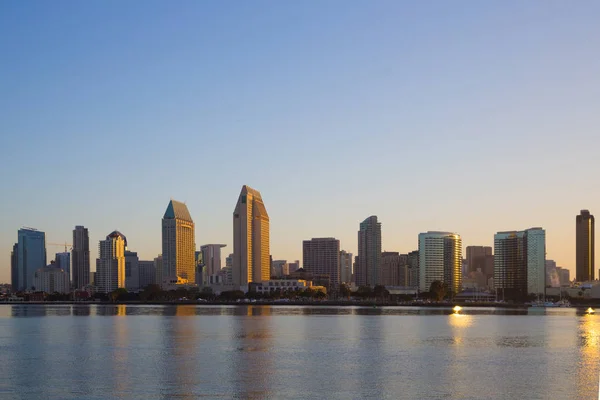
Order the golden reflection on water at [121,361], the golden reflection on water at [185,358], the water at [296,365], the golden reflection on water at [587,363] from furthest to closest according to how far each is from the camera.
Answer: the golden reflection on water at [587,363] → the golden reflection on water at [121,361] → the golden reflection on water at [185,358] → the water at [296,365]

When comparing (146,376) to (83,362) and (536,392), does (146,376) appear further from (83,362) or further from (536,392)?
(536,392)

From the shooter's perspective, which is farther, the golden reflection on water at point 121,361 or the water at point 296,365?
the golden reflection on water at point 121,361

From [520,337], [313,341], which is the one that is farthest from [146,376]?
[520,337]

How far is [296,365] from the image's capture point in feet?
207

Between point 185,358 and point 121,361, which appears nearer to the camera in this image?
point 121,361

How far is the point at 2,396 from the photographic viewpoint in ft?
158

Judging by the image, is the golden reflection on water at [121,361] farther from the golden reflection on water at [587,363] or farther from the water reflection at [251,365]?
the golden reflection on water at [587,363]

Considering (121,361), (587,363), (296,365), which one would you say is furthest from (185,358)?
(587,363)

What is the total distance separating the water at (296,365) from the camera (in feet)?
164

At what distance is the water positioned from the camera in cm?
5003

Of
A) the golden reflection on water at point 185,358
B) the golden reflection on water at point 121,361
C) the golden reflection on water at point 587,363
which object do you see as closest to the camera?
the golden reflection on water at point 185,358

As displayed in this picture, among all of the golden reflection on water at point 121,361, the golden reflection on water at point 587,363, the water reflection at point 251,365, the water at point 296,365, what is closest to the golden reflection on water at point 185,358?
the water at point 296,365

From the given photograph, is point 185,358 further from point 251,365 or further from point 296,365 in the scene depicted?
point 296,365

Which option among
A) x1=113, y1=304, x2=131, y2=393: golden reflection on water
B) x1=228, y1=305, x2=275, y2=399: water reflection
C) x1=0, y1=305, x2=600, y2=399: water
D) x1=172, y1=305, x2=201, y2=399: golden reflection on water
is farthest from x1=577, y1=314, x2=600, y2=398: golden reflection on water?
x1=113, y1=304, x2=131, y2=393: golden reflection on water
